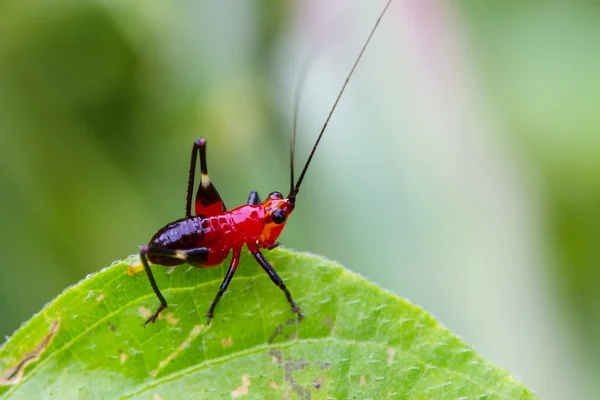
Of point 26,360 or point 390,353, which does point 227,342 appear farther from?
point 26,360

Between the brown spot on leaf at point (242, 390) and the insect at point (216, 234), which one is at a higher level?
the insect at point (216, 234)

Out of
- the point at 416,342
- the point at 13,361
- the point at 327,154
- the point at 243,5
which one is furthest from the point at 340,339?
the point at 243,5

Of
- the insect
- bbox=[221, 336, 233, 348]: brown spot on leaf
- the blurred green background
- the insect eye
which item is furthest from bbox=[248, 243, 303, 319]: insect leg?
the blurred green background

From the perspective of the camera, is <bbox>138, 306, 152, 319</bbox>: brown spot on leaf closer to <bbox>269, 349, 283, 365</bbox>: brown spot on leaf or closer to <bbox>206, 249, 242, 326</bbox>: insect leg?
<bbox>206, 249, 242, 326</bbox>: insect leg

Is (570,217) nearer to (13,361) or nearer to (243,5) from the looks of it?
(243,5)

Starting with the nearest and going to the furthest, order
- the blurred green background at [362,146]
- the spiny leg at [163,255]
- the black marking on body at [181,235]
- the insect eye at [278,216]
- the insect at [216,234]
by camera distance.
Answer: the spiny leg at [163,255] → the insect at [216,234] → the black marking on body at [181,235] → the insect eye at [278,216] → the blurred green background at [362,146]

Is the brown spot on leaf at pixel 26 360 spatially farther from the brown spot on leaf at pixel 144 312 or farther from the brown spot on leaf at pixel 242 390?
the brown spot on leaf at pixel 242 390

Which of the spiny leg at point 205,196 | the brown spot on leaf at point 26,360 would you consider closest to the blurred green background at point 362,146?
the spiny leg at point 205,196
